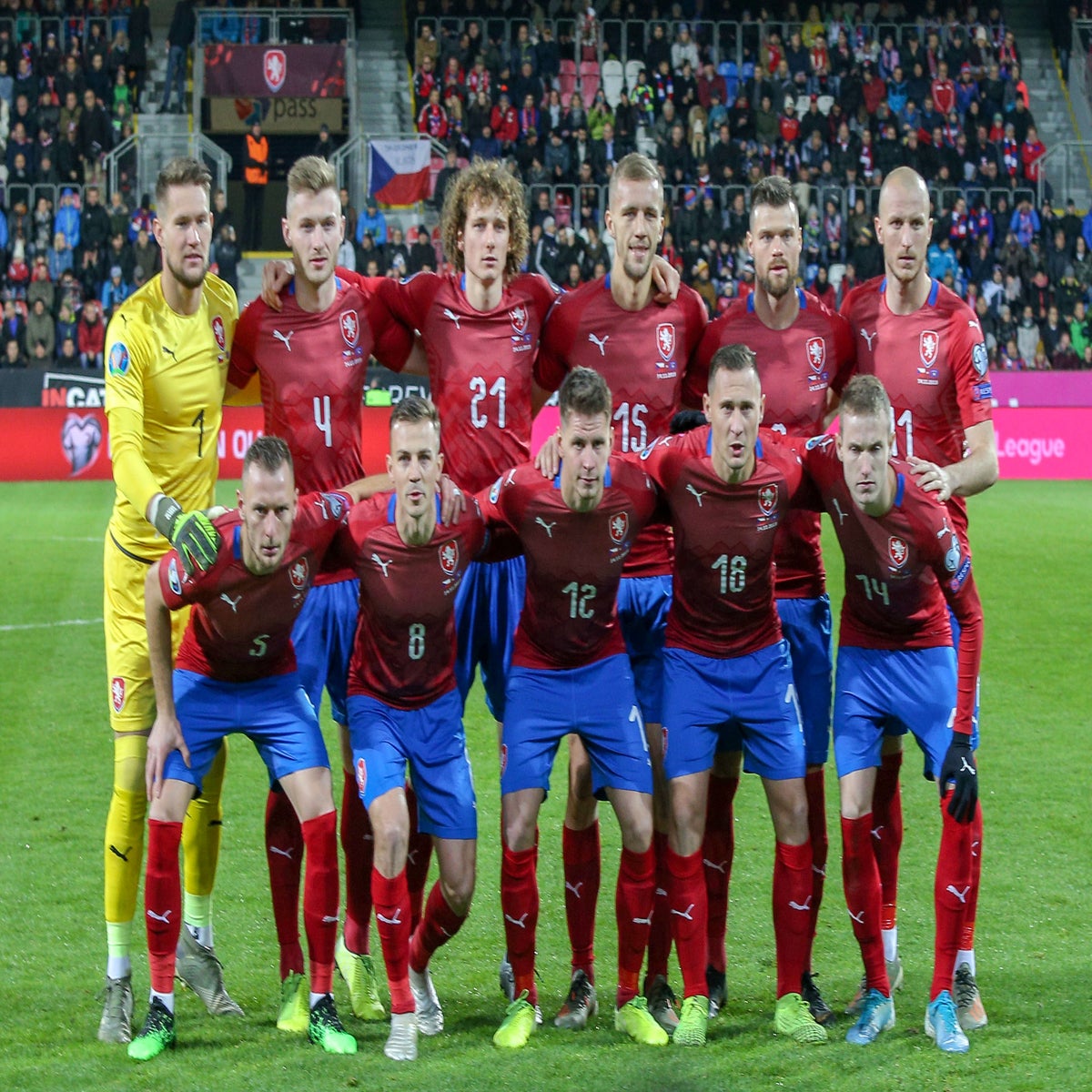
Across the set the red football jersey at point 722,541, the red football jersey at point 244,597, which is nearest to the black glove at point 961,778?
the red football jersey at point 722,541

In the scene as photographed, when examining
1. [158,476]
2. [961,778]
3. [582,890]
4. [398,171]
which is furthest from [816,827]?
[398,171]

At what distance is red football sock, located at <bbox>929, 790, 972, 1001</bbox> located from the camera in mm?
4973

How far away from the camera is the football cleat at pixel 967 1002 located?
16.4 ft

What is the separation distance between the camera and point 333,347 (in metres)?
5.71

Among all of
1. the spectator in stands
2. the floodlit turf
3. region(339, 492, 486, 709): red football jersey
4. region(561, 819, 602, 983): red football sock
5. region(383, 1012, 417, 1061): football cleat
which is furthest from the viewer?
the spectator in stands

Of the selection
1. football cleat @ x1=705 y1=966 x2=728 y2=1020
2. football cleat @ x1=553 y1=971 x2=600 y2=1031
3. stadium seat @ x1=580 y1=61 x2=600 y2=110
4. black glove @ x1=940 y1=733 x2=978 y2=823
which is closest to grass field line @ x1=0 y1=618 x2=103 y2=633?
football cleat @ x1=553 y1=971 x2=600 y2=1031

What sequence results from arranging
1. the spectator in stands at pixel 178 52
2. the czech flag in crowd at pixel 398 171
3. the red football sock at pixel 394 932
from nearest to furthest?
1. the red football sock at pixel 394 932
2. the czech flag in crowd at pixel 398 171
3. the spectator in stands at pixel 178 52

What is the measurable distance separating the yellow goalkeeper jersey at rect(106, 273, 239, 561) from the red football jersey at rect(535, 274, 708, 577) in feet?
4.17

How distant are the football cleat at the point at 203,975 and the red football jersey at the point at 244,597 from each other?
3.38 ft

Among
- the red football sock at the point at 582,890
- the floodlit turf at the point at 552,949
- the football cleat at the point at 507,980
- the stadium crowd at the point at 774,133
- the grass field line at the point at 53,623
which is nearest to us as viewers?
the floodlit turf at the point at 552,949

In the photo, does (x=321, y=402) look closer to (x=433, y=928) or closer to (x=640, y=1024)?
(x=433, y=928)

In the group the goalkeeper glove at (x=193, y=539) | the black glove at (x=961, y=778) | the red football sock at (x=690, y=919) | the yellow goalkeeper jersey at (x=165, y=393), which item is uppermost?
the yellow goalkeeper jersey at (x=165, y=393)

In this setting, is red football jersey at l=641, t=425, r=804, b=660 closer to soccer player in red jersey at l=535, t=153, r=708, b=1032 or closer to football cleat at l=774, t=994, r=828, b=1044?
soccer player in red jersey at l=535, t=153, r=708, b=1032

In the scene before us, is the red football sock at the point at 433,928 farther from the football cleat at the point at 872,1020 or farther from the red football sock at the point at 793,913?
the football cleat at the point at 872,1020
